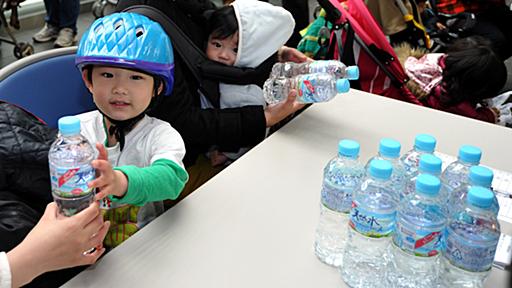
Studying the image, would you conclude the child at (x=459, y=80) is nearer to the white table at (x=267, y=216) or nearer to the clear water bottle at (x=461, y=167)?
the white table at (x=267, y=216)

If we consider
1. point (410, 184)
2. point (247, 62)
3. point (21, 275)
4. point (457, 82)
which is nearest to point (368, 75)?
point (457, 82)

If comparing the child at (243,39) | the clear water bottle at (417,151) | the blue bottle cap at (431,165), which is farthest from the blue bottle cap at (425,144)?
the child at (243,39)

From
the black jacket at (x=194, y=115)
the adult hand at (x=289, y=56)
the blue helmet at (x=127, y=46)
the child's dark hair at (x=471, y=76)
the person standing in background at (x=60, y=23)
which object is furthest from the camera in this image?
the person standing in background at (x=60, y=23)

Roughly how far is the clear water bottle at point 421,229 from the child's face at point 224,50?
0.93m

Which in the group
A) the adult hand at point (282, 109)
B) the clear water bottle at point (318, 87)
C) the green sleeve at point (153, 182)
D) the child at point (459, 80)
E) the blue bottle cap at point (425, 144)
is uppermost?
the blue bottle cap at point (425, 144)

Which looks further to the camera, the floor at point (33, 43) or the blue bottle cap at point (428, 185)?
the floor at point (33, 43)

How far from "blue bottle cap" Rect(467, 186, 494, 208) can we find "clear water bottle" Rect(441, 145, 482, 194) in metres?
0.13

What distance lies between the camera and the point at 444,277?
88 centimetres

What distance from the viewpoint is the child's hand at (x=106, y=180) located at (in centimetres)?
91

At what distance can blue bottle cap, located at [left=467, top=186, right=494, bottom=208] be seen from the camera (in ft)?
2.55

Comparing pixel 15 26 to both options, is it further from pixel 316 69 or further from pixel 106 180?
pixel 106 180

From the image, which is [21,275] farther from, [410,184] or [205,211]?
[410,184]

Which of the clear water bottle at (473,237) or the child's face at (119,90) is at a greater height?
the child's face at (119,90)

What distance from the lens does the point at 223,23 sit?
5.22ft
